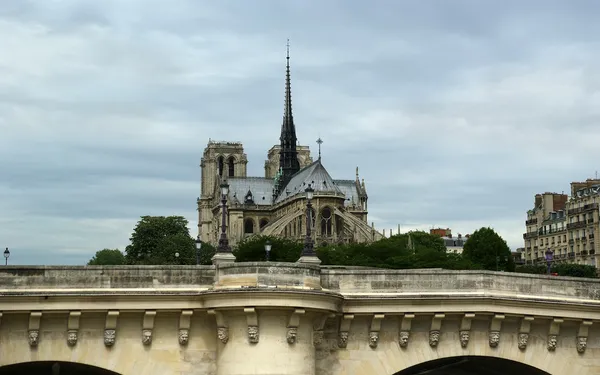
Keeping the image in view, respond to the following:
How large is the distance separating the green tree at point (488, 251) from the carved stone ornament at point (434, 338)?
353 ft

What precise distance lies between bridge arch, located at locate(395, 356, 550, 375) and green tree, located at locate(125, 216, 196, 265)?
310 feet

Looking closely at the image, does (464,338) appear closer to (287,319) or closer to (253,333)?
(287,319)

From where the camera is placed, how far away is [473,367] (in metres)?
36.1

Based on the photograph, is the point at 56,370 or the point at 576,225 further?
the point at 576,225

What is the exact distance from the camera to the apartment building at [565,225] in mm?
159875

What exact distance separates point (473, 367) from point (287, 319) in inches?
417

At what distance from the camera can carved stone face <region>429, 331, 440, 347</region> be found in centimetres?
2975

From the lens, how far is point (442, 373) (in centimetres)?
3959

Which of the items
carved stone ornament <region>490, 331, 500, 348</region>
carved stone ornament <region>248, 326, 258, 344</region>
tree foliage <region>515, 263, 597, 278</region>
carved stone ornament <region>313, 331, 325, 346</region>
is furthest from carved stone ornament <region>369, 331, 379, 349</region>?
tree foliage <region>515, 263, 597, 278</region>

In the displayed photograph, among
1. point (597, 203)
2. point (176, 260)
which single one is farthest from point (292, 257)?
point (597, 203)

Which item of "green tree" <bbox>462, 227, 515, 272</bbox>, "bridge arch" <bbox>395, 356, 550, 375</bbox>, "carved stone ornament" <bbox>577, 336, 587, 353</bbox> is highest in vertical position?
"green tree" <bbox>462, 227, 515, 272</bbox>

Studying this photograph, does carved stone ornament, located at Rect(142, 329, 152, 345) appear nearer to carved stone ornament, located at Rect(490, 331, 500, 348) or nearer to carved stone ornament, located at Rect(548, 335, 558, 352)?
carved stone ornament, located at Rect(490, 331, 500, 348)

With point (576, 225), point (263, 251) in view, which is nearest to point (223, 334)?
point (263, 251)

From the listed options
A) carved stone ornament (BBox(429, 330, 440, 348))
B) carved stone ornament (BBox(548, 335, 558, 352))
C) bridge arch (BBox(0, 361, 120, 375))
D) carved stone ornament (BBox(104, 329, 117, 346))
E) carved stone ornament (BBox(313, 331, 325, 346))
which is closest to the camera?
carved stone ornament (BBox(104, 329, 117, 346))
